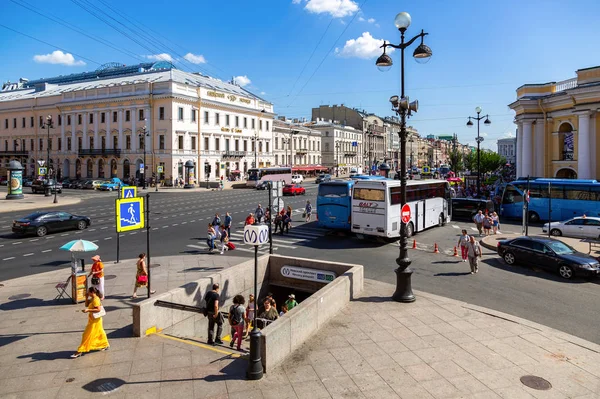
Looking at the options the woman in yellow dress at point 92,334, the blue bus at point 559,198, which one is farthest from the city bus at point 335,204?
the woman in yellow dress at point 92,334

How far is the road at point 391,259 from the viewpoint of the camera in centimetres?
1317

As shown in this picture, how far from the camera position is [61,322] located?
1102 centimetres

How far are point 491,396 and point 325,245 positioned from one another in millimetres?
15295

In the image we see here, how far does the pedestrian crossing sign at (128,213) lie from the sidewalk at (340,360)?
246 cm

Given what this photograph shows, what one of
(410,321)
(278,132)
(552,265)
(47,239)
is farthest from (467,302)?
(278,132)

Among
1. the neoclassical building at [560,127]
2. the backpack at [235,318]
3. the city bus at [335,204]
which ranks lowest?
the backpack at [235,318]

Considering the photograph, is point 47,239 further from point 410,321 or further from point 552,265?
point 552,265

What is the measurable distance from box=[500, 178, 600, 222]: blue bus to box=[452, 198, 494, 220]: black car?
247 cm

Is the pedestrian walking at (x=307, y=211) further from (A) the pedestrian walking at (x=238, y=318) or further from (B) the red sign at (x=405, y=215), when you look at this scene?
(A) the pedestrian walking at (x=238, y=318)

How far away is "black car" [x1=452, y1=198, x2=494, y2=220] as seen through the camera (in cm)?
3269

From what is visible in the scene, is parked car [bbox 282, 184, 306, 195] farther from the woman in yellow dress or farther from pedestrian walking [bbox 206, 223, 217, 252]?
the woman in yellow dress

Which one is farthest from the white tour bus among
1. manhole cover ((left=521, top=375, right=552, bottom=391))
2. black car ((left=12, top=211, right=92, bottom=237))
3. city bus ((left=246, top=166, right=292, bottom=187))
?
city bus ((left=246, top=166, right=292, bottom=187))

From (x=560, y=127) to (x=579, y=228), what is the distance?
19712mm

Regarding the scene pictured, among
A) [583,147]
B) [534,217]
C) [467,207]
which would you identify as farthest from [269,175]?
[534,217]
